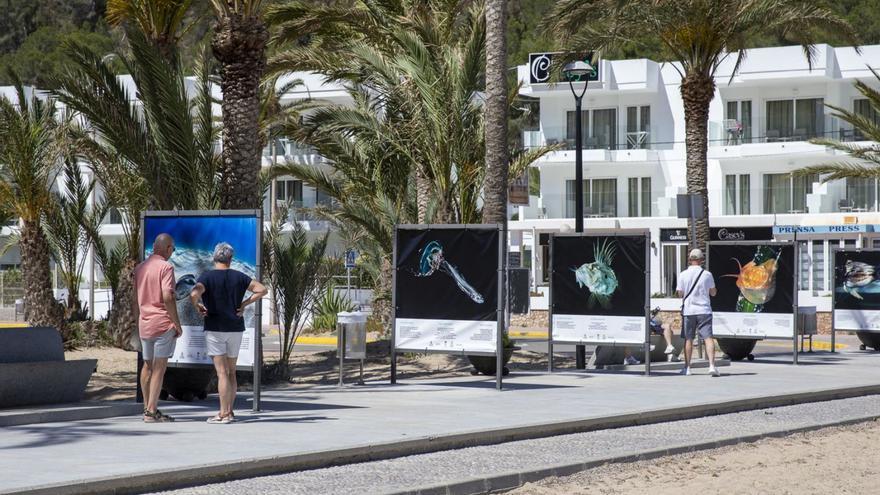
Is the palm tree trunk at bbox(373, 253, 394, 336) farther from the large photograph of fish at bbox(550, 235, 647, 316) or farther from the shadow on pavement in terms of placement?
the shadow on pavement

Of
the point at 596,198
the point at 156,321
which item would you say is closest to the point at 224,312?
the point at 156,321

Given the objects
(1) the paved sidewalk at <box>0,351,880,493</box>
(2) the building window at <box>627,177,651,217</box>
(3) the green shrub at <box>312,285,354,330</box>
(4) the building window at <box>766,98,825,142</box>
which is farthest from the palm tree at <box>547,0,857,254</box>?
(2) the building window at <box>627,177,651,217</box>

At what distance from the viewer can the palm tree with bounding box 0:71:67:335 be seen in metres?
24.2

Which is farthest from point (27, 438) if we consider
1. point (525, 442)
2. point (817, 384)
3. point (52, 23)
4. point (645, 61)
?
point (52, 23)

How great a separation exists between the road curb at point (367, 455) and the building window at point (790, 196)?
36.5 meters

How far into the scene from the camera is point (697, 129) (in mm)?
27016

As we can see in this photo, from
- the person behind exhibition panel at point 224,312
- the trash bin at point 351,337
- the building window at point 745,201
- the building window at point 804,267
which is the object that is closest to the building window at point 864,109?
the building window at point 745,201

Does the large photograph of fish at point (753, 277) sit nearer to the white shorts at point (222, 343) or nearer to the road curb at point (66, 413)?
the white shorts at point (222, 343)

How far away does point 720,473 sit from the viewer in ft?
34.4

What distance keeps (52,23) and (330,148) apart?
195ft

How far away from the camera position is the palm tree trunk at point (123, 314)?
2438 cm

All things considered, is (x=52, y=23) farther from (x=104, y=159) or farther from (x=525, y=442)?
(x=525, y=442)

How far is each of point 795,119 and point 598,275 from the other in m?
36.5

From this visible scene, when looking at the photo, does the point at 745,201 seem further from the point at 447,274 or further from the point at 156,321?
the point at 156,321
